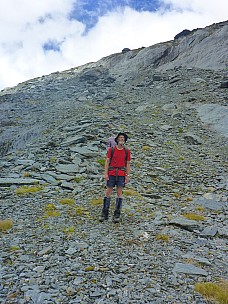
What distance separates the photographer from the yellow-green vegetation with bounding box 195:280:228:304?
225 inches

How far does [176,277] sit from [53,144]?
14.3 meters

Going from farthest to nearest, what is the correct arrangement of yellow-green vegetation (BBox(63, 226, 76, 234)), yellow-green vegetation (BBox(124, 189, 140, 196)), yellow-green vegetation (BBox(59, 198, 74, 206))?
1. yellow-green vegetation (BBox(124, 189, 140, 196))
2. yellow-green vegetation (BBox(59, 198, 74, 206))
3. yellow-green vegetation (BBox(63, 226, 76, 234))

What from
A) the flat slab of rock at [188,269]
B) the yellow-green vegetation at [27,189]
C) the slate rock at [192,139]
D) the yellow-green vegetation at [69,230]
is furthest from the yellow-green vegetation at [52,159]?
the flat slab of rock at [188,269]

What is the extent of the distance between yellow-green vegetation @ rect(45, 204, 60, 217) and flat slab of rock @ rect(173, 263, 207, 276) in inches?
186

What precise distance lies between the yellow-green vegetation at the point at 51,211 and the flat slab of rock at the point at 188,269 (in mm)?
4717

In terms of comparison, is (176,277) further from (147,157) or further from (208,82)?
(208,82)

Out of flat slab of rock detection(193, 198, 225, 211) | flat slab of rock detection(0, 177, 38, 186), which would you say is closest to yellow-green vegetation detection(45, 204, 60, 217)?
flat slab of rock detection(0, 177, 38, 186)

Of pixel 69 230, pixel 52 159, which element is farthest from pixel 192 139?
pixel 69 230

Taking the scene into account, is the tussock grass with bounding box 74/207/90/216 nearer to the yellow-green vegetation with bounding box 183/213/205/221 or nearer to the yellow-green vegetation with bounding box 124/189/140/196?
the yellow-green vegetation with bounding box 124/189/140/196

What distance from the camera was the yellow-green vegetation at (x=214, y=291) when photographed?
5.71 m

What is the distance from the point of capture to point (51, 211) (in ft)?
34.3

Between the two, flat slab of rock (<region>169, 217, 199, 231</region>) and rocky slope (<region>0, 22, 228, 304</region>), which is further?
flat slab of rock (<region>169, 217, 199, 231</region>)

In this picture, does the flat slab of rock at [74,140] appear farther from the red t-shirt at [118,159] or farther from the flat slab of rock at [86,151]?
the red t-shirt at [118,159]

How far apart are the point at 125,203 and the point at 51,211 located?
9.99ft
